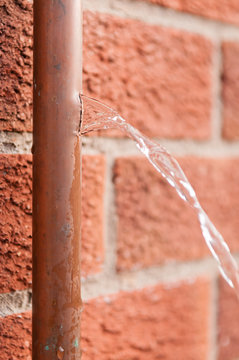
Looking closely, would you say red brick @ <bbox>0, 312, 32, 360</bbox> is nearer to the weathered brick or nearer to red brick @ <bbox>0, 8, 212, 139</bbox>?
the weathered brick

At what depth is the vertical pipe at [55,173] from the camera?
12.2 inches

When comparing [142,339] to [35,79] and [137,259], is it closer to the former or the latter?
[137,259]

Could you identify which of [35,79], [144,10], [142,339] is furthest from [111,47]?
[142,339]

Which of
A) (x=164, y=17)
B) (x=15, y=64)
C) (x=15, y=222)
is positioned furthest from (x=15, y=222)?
(x=164, y=17)

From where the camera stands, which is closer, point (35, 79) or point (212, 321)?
point (35, 79)

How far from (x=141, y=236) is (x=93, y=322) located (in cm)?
9

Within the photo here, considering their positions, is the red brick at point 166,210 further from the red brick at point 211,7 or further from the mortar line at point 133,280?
the red brick at point 211,7

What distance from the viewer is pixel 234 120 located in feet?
2.03

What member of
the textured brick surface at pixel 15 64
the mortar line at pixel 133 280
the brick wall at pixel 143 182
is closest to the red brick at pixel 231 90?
the brick wall at pixel 143 182

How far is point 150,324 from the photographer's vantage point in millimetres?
522

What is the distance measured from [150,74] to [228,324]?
0.99 ft

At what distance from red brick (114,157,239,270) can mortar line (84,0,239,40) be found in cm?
13

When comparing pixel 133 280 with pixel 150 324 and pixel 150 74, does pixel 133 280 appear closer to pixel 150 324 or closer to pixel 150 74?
pixel 150 324

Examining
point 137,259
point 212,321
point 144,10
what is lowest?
point 212,321
